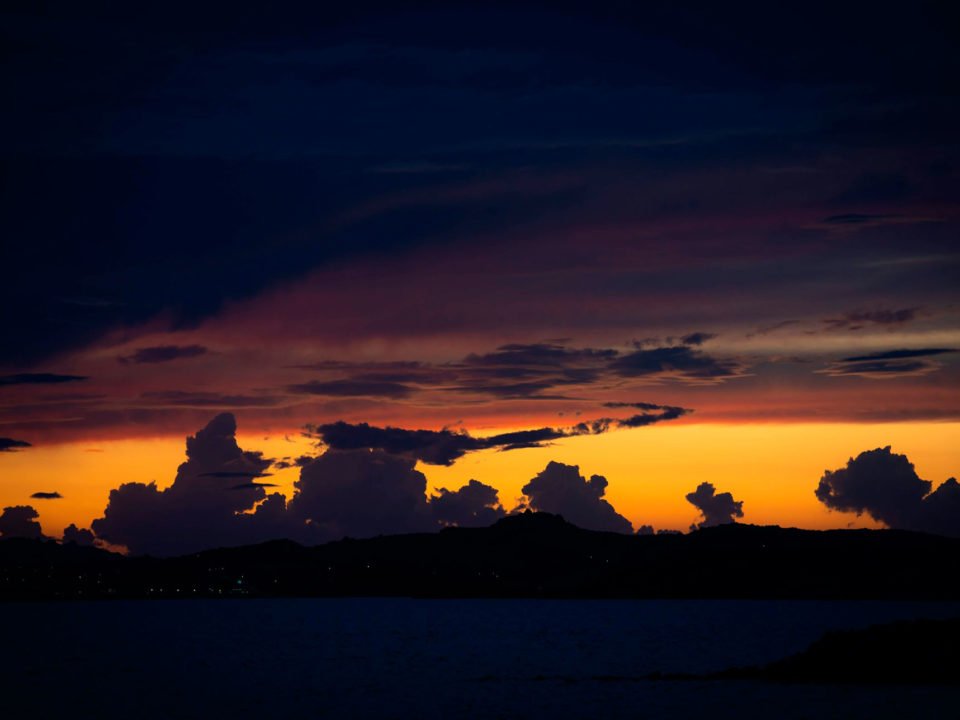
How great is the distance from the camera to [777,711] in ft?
269

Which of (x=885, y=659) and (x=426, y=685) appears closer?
(x=885, y=659)

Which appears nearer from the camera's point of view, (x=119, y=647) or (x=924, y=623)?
(x=924, y=623)

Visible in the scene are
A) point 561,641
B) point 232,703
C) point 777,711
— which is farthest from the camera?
point 561,641

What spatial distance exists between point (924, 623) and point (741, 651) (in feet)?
198

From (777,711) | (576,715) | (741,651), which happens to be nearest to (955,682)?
(777,711)

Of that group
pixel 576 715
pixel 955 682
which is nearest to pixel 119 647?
pixel 576 715

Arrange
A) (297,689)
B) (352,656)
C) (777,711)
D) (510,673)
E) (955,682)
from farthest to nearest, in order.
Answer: (352,656) < (510,673) < (297,689) < (955,682) < (777,711)

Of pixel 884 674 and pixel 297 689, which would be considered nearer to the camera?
pixel 884 674

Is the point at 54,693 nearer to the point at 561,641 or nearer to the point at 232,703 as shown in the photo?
the point at 232,703

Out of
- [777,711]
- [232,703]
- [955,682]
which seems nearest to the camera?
[777,711]

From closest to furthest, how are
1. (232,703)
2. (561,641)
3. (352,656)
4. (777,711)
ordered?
(777,711), (232,703), (352,656), (561,641)

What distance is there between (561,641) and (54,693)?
9780 centimetres

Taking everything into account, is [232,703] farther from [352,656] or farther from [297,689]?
[352,656]

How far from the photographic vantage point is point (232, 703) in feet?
324
